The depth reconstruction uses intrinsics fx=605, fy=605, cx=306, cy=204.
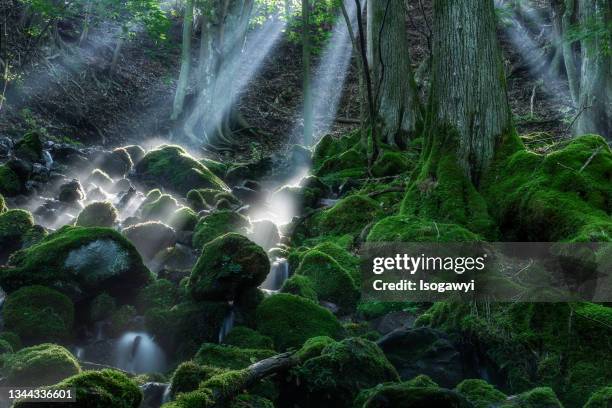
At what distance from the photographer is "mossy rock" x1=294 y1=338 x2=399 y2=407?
4.75m

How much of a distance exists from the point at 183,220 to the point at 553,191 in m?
5.72

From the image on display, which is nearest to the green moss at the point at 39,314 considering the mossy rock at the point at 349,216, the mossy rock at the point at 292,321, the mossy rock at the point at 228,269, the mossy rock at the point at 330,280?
the mossy rock at the point at 228,269

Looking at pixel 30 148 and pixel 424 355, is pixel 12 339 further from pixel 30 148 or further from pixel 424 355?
pixel 30 148

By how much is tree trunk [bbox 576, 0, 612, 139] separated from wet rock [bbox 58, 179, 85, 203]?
10.3 metres

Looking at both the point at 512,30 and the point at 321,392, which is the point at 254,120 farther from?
the point at 321,392

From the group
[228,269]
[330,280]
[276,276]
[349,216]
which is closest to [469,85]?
[349,216]

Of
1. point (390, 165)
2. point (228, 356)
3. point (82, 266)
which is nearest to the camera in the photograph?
point (228, 356)

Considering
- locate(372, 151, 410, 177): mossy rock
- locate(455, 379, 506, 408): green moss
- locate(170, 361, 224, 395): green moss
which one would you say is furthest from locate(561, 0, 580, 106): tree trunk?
locate(170, 361, 224, 395): green moss

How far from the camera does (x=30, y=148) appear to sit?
1386cm

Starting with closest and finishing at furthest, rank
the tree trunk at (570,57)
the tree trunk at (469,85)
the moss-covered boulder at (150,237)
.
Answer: the tree trunk at (469,85)
the moss-covered boulder at (150,237)
the tree trunk at (570,57)

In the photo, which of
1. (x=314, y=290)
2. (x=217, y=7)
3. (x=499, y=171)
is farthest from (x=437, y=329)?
(x=217, y=7)

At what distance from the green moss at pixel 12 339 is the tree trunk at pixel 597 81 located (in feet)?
36.7

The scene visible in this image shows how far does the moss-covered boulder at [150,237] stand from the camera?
892cm

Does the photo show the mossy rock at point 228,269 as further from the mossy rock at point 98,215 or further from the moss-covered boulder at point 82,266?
the mossy rock at point 98,215
